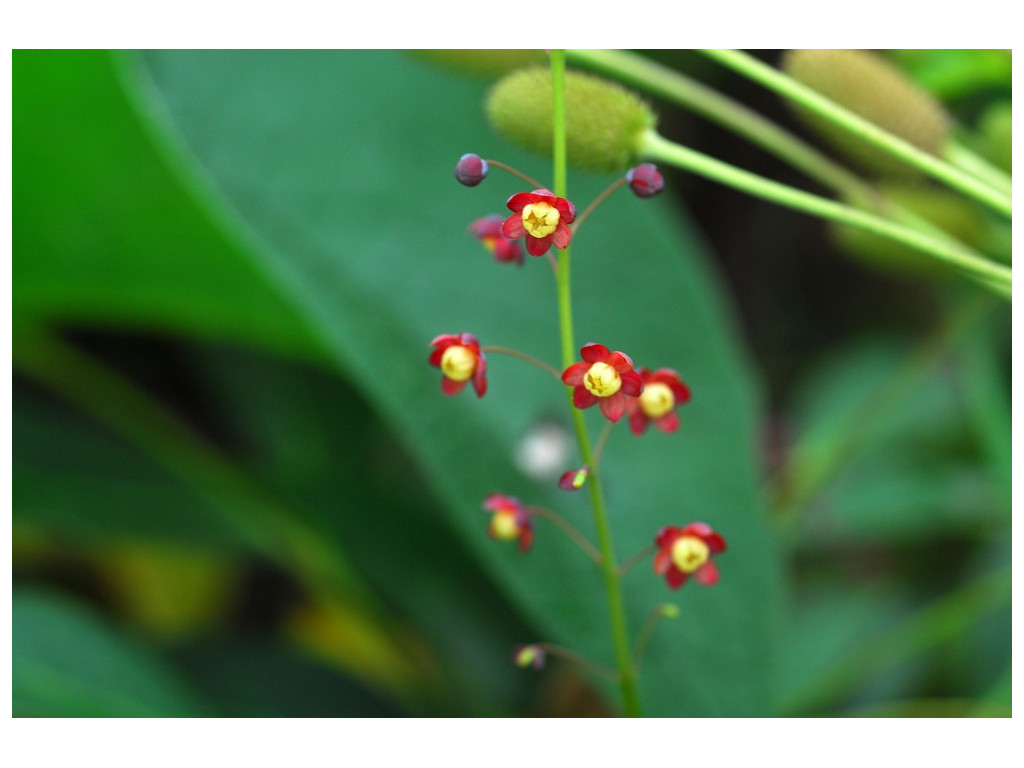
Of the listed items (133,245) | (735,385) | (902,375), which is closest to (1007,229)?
(735,385)

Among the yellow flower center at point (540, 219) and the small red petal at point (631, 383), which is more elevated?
the yellow flower center at point (540, 219)

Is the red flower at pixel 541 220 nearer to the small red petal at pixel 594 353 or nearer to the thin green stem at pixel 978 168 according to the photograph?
the small red petal at pixel 594 353

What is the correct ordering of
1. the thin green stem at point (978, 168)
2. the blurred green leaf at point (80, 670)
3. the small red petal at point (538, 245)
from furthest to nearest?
the blurred green leaf at point (80, 670) < the thin green stem at point (978, 168) < the small red petal at point (538, 245)

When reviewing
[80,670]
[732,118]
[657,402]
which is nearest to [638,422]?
[657,402]

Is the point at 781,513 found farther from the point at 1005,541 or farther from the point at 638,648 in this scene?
the point at 638,648

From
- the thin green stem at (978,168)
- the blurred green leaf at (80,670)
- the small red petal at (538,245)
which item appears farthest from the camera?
the blurred green leaf at (80,670)

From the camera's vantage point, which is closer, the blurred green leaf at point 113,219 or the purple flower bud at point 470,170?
the purple flower bud at point 470,170

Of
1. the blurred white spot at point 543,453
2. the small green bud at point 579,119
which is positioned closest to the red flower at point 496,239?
the small green bud at point 579,119
